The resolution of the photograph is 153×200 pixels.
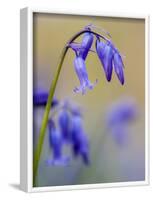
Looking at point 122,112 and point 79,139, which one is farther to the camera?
point 122,112

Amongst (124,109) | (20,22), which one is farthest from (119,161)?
(20,22)

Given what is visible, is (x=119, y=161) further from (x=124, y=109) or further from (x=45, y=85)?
(x=45, y=85)

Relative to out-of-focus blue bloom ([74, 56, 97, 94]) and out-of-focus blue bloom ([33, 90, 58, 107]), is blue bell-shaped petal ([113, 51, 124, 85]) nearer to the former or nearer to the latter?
out-of-focus blue bloom ([74, 56, 97, 94])

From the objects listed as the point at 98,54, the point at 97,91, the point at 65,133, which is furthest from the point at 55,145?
the point at 98,54

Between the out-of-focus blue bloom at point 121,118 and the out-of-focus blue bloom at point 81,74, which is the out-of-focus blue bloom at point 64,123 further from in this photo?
the out-of-focus blue bloom at point 121,118

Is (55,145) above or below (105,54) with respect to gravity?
below

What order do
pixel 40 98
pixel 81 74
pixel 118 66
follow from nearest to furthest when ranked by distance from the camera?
pixel 40 98 < pixel 81 74 < pixel 118 66

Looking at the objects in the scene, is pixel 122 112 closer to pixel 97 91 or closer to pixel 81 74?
pixel 97 91
